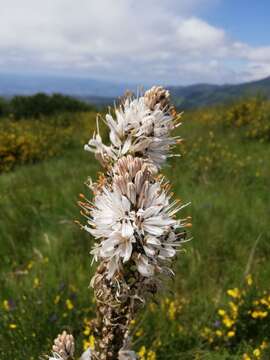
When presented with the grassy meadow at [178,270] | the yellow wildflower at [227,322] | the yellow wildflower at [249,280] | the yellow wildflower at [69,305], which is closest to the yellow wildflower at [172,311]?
the grassy meadow at [178,270]

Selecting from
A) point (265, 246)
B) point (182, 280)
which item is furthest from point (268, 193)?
point (182, 280)

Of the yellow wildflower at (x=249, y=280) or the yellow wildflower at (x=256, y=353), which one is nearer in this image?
the yellow wildflower at (x=256, y=353)

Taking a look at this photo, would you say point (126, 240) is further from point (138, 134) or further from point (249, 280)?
point (249, 280)

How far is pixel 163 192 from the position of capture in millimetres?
1596

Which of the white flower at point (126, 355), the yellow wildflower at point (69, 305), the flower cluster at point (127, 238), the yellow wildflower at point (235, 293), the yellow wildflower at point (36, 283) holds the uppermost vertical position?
the flower cluster at point (127, 238)

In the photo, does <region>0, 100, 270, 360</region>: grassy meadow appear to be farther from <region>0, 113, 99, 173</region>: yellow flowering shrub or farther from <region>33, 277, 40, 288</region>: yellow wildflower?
<region>0, 113, 99, 173</region>: yellow flowering shrub

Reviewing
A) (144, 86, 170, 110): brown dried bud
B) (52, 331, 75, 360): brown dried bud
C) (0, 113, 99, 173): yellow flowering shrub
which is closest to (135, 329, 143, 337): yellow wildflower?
(52, 331, 75, 360): brown dried bud

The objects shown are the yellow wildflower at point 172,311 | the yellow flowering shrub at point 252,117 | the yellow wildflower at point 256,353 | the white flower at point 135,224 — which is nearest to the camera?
the white flower at point 135,224

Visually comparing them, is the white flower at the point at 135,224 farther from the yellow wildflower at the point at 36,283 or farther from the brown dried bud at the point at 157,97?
the yellow wildflower at the point at 36,283

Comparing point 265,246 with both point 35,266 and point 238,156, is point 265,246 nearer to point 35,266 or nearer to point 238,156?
point 35,266

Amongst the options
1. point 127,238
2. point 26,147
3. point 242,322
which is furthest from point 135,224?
point 26,147

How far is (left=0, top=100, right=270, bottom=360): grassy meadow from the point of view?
3441 mm

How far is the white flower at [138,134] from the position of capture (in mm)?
1787

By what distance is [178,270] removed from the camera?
4660 mm
